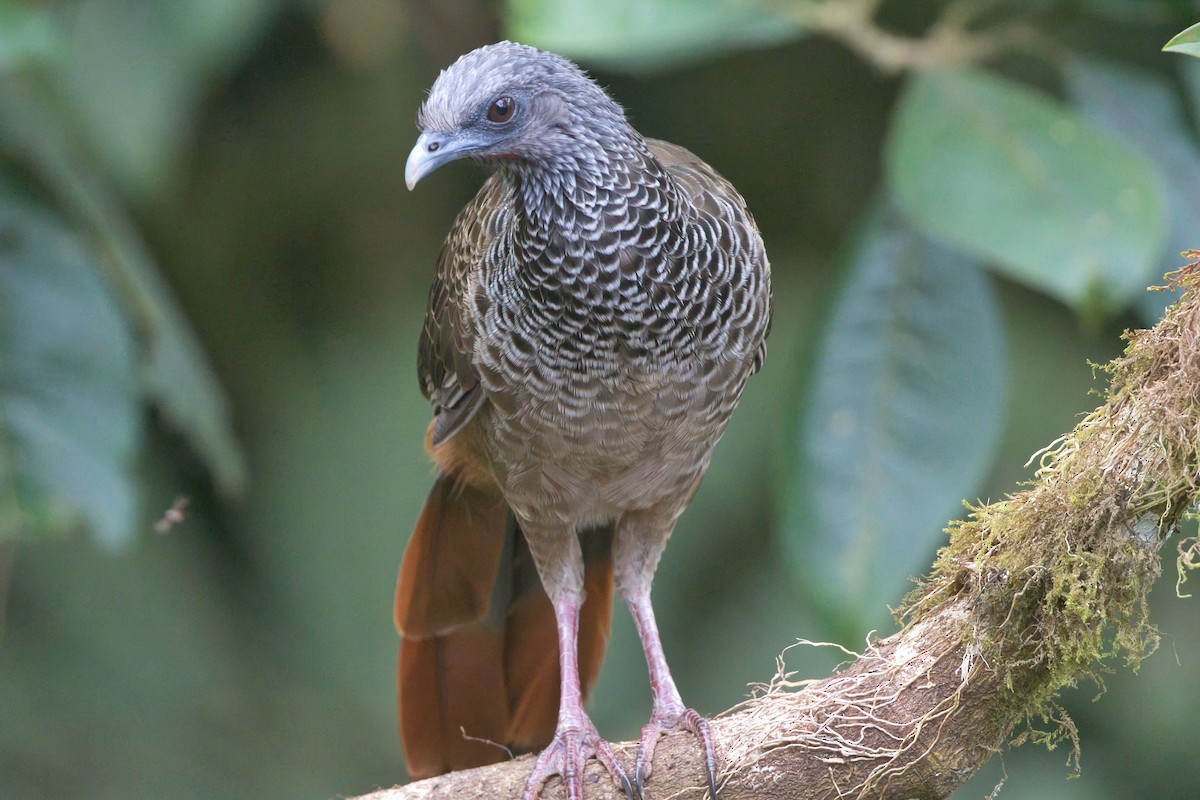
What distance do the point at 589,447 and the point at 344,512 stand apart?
5.88 ft

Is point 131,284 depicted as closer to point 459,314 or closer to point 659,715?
point 459,314

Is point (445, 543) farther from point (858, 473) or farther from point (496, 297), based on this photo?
point (858, 473)

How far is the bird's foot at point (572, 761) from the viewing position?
2367mm

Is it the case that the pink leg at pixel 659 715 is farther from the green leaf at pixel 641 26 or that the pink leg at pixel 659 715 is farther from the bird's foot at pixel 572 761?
the green leaf at pixel 641 26

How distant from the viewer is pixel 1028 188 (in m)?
2.93

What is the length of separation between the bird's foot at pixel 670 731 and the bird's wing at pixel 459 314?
2.46ft

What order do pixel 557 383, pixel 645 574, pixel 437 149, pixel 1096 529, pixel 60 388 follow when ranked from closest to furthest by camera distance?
pixel 1096 529
pixel 437 149
pixel 557 383
pixel 645 574
pixel 60 388

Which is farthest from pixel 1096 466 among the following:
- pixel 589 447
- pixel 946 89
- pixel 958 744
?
pixel 946 89

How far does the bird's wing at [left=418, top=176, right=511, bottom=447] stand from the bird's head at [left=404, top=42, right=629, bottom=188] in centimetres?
22

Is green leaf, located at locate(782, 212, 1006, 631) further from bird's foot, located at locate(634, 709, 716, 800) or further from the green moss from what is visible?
the green moss

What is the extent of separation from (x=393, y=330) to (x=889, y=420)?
1.89 m

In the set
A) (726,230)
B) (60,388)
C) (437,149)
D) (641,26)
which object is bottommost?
(60,388)

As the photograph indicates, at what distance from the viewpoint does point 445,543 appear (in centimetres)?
303

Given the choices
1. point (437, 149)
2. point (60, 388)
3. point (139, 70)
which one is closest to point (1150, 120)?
point (437, 149)
